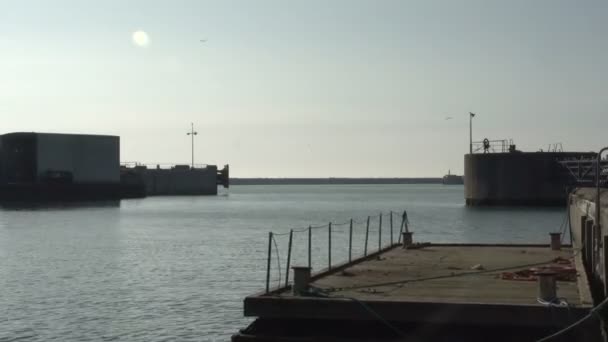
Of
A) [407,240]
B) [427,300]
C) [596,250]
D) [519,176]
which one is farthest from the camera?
[519,176]

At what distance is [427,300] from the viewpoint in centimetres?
1623

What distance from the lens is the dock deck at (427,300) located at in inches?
598

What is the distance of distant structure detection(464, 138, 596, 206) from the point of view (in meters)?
107

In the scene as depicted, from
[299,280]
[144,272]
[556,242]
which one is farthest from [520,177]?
[299,280]

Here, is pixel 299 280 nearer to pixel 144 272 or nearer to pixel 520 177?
pixel 144 272

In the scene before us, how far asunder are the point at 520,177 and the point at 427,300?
95712mm

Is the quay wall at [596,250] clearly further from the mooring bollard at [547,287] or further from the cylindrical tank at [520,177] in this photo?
the cylindrical tank at [520,177]

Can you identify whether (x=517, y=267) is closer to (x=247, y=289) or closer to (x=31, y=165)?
(x=247, y=289)

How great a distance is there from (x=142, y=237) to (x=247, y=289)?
35.4m

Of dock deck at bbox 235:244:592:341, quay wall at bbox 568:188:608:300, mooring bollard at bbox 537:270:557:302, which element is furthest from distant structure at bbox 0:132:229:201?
mooring bollard at bbox 537:270:557:302

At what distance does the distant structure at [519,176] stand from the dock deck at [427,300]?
87.7m

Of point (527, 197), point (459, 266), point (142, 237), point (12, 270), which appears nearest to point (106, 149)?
point (527, 197)

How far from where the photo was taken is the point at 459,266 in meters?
23.0

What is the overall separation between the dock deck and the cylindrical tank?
87683 millimetres
